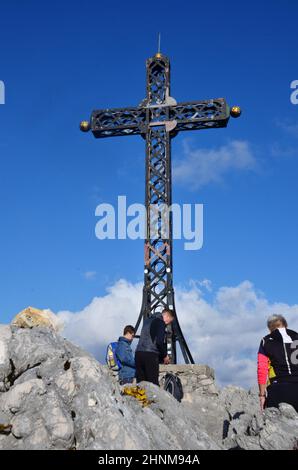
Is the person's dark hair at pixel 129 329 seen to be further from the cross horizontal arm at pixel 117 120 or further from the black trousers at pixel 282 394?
the cross horizontal arm at pixel 117 120

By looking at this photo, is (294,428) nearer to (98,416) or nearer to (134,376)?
(98,416)

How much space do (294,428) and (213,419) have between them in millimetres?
5574

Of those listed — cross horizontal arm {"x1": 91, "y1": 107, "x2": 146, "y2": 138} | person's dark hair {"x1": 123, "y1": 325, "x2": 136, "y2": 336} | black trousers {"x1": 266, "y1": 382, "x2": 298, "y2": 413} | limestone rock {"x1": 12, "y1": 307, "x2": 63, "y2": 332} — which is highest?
cross horizontal arm {"x1": 91, "y1": 107, "x2": 146, "y2": 138}

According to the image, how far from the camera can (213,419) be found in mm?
10719

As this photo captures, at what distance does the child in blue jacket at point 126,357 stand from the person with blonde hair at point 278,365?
2551mm

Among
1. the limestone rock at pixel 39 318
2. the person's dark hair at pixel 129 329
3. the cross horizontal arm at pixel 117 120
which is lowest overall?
the person's dark hair at pixel 129 329

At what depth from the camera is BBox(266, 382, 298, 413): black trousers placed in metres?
5.90

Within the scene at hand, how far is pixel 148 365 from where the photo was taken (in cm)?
785

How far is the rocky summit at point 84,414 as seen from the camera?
4.50 m

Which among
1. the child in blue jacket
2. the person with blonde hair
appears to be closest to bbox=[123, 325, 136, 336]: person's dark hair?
the child in blue jacket

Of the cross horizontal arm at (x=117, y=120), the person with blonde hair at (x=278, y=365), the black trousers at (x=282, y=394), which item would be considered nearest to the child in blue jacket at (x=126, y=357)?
the person with blonde hair at (x=278, y=365)

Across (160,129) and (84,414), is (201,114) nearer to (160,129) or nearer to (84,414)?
(160,129)

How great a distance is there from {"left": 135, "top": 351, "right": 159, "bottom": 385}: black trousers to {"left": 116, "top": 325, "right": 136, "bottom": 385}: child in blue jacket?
34 centimetres

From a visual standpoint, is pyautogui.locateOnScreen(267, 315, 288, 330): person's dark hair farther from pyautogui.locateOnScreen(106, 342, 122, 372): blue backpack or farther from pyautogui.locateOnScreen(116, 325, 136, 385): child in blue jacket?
pyautogui.locateOnScreen(106, 342, 122, 372): blue backpack
